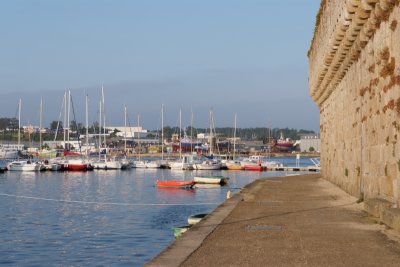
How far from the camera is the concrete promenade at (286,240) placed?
11.8 m

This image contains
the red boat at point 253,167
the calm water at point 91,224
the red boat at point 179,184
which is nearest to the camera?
the calm water at point 91,224

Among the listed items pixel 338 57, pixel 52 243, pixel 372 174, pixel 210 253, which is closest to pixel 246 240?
pixel 210 253

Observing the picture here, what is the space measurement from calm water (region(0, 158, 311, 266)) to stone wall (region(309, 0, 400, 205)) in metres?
8.62

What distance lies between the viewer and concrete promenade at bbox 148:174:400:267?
38.7 ft

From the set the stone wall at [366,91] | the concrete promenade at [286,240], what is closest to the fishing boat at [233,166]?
the stone wall at [366,91]

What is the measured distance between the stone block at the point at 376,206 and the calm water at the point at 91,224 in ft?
31.6

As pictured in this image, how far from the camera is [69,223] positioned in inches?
1625

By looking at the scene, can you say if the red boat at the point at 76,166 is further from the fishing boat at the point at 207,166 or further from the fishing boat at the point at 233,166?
the fishing boat at the point at 233,166

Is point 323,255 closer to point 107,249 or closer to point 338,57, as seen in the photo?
point 338,57

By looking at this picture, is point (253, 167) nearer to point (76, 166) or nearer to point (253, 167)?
point (253, 167)

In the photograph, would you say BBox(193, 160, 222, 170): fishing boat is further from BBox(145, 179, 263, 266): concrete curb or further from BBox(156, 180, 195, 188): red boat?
BBox(145, 179, 263, 266): concrete curb

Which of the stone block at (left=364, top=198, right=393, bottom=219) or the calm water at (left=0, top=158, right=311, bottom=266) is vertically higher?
the stone block at (left=364, top=198, right=393, bottom=219)

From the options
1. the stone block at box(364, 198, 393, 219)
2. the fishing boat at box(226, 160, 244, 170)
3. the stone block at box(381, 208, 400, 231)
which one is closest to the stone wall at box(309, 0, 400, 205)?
the stone block at box(364, 198, 393, 219)

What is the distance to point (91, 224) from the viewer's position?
4084 centimetres
